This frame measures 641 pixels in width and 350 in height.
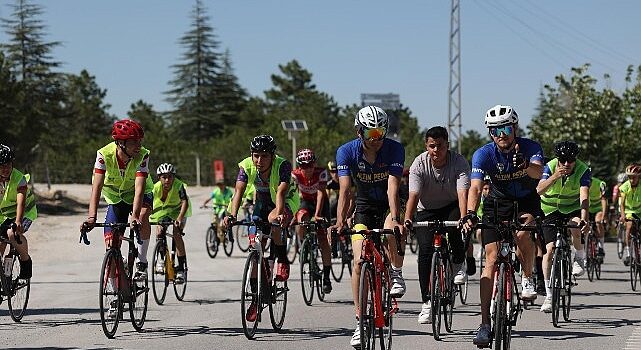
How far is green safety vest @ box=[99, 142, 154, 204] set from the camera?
1117 centimetres

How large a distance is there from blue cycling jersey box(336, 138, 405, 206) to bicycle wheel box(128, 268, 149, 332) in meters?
2.54

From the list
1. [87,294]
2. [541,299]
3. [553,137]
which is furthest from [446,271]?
[553,137]

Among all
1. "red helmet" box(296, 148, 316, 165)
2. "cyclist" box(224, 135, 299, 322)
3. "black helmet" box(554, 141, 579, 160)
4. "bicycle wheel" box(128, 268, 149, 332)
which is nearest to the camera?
"bicycle wheel" box(128, 268, 149, 332)

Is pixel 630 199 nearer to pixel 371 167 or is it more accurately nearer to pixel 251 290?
pixel 371 167

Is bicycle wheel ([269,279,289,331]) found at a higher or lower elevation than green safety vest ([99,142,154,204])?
lower

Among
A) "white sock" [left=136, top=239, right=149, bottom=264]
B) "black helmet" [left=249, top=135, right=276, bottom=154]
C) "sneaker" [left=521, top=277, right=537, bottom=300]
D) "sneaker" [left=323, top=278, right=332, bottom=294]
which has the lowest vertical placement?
"sneaker" [left=323, top=278, right=332, bottom=294]

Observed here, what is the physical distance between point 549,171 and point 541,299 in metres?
2.23

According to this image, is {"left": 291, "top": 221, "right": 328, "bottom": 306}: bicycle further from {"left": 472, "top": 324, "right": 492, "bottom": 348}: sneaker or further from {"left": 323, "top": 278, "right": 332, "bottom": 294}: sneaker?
{"left": 472, "top": 324, "right": 492, "bottom": 348}: sneaker

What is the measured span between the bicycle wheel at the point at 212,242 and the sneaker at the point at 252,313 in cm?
1350

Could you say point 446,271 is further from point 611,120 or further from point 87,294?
point 611,120

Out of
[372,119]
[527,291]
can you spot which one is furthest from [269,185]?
[527,291]

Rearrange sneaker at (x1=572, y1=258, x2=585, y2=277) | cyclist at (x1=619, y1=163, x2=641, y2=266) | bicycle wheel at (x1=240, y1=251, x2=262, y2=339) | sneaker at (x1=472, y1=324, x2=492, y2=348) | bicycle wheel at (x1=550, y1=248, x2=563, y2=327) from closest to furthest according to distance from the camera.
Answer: sneaker at (x1=472, y1=324, x2=492, y2=348), bicycle wheel at (x1=240, y1=251, x2=262, y2=339), bicycle wheel at (x1=550, y1=248, x2=563, y2=327), sneaker at (x1=572, y1=258, x2=585, y2=277), cyclist at (x1=619, y1=163, x2=641, y2=266)

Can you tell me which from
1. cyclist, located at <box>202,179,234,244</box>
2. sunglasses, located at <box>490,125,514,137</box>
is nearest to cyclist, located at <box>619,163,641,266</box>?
Answer: sunglasses, located at <box>490,125,514,137</box>

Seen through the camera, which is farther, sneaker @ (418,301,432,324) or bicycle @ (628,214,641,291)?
bicycle @ (628,214,641,291)
